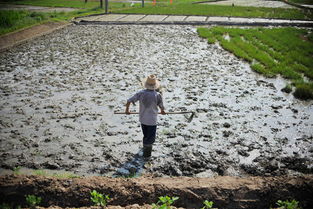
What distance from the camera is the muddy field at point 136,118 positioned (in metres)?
4.95

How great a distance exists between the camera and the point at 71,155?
16.8 ft

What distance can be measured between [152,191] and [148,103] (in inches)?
62.4

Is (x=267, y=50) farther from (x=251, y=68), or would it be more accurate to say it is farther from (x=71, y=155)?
(x=71, y=155)

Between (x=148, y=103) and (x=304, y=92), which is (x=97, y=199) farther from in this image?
(x=304, y=92)

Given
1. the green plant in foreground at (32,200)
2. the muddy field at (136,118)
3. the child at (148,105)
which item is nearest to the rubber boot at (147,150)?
the child at (148,105)

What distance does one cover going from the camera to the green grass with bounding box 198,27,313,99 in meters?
8.95

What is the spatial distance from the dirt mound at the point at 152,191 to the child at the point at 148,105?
1.13 metres

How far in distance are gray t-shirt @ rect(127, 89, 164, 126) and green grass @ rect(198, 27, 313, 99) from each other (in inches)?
184

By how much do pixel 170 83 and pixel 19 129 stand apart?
4377 millimetres

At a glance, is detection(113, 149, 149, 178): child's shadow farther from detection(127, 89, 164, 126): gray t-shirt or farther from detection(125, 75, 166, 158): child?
detection(127, 89, 164, 126): gray t-shirt

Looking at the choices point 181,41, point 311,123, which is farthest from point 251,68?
point 181,41

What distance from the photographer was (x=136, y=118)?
6621 mm

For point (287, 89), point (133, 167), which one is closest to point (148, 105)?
point (133, 167)

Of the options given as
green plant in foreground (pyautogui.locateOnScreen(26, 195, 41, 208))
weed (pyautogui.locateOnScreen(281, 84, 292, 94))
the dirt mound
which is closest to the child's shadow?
the dirt mound
